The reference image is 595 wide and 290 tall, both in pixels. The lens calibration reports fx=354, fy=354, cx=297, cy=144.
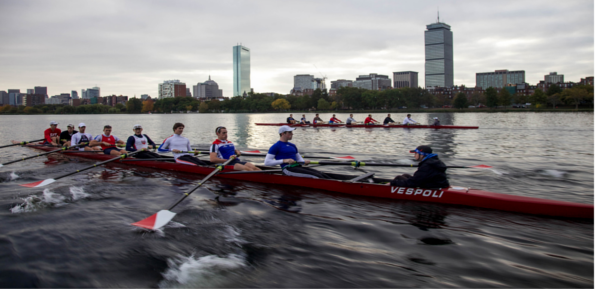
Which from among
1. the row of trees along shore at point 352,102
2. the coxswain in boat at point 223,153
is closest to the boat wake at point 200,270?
the coxswain in boat at point 223,153

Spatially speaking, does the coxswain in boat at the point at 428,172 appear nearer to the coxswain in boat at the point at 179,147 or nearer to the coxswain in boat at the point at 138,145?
the coxswain in boat at the point at 179,147

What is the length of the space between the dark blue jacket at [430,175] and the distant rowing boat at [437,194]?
117mm

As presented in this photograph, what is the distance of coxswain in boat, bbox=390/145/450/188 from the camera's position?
779 centimetres

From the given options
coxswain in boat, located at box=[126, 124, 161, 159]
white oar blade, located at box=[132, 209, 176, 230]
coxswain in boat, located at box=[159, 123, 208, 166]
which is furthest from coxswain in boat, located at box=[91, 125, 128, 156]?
white oar blade, located at box=[132, 209, 176, 230]

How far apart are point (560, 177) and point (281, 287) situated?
1081 centimetres

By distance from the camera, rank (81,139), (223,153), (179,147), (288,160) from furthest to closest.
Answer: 1. (81,139)
2. (179,147)
3. (223,153)
4. (288,160)

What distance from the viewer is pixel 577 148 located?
18500 millimetres

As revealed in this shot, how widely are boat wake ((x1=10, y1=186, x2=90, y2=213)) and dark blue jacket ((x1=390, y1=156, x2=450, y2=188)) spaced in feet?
28.7

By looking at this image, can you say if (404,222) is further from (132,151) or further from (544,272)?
(132,151)

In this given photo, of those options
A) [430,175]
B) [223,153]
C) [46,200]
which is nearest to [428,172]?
[430,175]

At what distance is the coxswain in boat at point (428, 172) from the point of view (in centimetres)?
779

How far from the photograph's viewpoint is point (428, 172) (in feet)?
26.0

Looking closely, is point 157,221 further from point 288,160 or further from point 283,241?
point 288,160

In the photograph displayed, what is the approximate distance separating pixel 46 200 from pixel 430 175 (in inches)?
385
